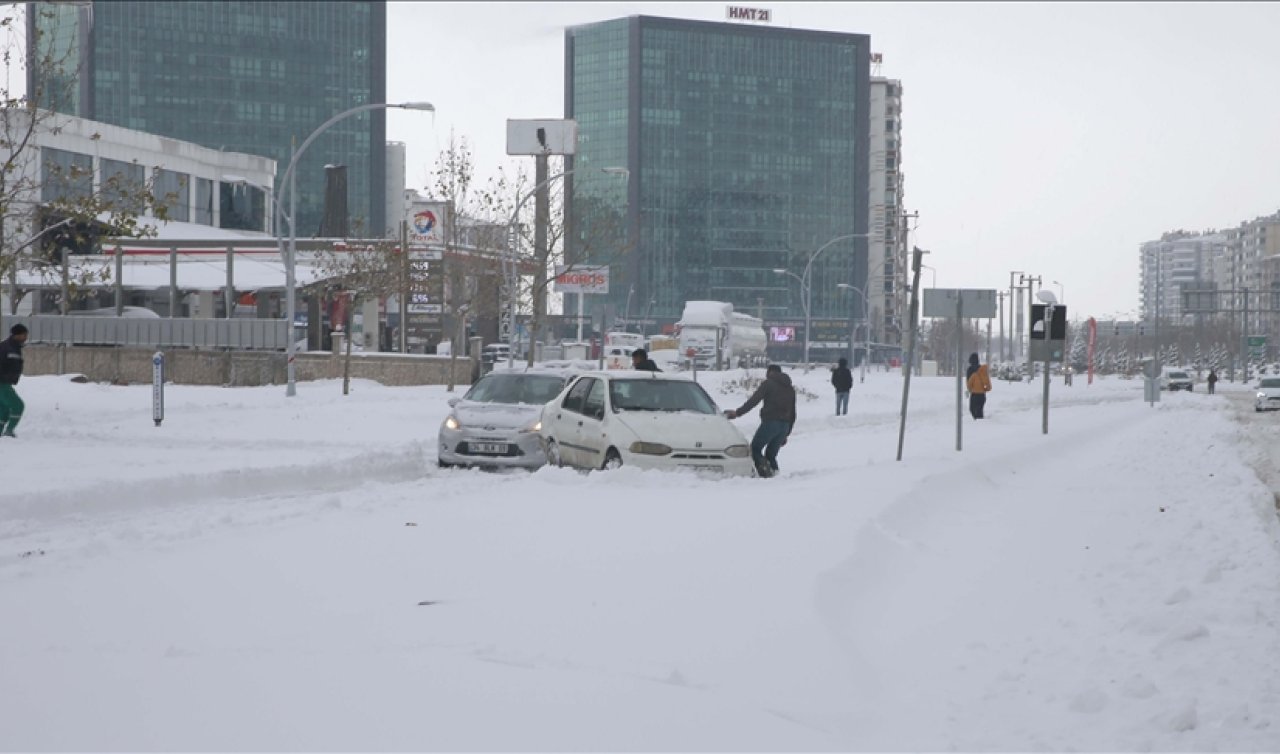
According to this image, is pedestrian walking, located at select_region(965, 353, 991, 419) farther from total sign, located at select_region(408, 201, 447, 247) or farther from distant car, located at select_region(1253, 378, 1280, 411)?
total sign, located at select_region(408, 201, 447, 247)

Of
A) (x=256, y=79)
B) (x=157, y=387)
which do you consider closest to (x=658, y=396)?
(x=157, y=387)

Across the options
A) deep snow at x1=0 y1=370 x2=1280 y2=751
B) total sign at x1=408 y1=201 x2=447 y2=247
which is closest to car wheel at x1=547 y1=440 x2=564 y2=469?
deep snow at x1=0 y1=370 x2=1280 y2=751

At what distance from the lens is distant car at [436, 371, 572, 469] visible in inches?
784

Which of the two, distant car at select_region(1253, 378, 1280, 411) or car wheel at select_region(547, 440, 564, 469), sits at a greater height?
car wheel at select_region(547, 440, 564, 469)

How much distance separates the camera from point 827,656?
26.2 feet

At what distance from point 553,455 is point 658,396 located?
1567 millimetres

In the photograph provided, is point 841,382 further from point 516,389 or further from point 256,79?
point 256,79

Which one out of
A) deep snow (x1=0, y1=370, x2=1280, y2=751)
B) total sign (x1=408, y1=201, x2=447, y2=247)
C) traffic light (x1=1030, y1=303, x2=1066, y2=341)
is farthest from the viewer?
total sign (x1=408, y1=201, x2=447, y2=247)

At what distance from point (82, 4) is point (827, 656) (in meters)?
17.2

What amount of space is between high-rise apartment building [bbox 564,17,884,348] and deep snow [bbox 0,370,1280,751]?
6096 inches

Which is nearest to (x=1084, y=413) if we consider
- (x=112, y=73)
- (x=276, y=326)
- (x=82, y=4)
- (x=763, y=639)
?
(x=276, y=326)

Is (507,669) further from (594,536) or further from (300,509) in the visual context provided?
(300,509)

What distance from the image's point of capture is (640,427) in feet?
59.4

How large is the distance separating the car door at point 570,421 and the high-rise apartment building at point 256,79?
421 feet
